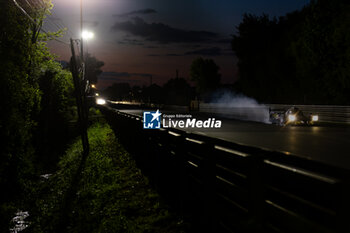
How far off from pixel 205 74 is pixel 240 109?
5036 centimetres

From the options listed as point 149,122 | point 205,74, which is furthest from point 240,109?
point 205,74

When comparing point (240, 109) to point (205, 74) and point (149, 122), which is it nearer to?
point (149, 122)

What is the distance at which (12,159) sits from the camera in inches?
475

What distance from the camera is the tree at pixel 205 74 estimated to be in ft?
314

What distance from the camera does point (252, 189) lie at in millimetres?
3717

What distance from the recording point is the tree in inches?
3765

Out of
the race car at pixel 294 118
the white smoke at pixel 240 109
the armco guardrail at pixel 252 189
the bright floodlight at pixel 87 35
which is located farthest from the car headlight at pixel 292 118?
the armco guardrail at pixel 252 189

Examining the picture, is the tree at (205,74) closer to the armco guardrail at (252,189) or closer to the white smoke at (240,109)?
the white smoke at (240,109)

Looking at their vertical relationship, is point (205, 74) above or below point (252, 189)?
above

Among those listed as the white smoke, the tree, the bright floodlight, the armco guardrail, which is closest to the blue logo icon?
the armco guardrail

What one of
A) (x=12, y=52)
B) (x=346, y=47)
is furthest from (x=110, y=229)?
(x=346, y=47)

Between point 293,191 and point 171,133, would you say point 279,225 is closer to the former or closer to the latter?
point 293,191

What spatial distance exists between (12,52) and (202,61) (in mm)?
87797

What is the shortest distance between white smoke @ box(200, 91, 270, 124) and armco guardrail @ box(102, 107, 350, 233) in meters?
28.3
